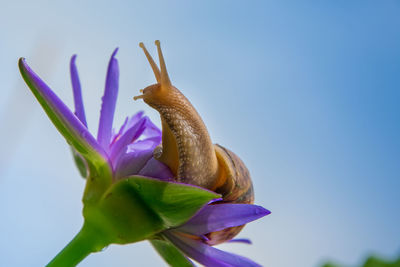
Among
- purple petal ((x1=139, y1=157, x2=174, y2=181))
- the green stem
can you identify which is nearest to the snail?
purple petal ((x1=139, y1=157, x2=174, y2=181))

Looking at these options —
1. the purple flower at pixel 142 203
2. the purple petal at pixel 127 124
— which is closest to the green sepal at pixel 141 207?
the purple flower at pixel 142 203

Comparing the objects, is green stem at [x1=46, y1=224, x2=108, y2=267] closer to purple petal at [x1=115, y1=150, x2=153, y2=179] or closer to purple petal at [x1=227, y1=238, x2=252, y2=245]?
purple petal at [x1=115, y1=150, x2=153, y2=179]

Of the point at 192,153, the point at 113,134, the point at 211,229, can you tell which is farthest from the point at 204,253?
the point at 113,134

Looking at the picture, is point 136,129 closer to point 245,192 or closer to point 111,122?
point 111,122

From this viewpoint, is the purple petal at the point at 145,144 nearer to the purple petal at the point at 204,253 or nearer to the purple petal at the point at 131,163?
the purple petal at the point at 131,163

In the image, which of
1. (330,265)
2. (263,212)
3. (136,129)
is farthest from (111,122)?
(330,265)
